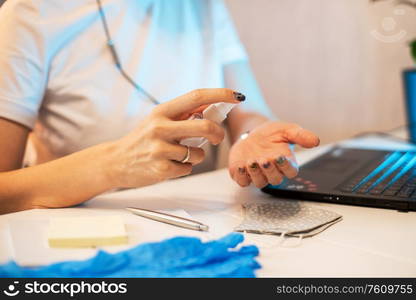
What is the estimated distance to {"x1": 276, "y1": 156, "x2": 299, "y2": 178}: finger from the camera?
28.0 inches

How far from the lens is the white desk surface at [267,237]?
541 millimetres

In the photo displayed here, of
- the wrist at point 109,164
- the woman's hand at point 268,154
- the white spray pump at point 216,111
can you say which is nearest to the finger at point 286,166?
Answer: the woman's hand at point 268,154

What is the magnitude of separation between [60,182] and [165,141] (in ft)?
0.62

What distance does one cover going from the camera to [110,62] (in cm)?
102

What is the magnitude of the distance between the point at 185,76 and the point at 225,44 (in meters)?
0.17

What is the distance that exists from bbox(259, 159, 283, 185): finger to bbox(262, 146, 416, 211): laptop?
0.05m

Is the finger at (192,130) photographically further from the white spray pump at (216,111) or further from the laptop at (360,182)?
the laptop at (360,182)

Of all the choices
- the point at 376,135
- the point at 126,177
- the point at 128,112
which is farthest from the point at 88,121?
the point at 376,135

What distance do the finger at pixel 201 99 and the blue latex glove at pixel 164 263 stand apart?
20 cm

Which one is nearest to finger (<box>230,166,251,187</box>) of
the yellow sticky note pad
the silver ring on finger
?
the silver ring on finger

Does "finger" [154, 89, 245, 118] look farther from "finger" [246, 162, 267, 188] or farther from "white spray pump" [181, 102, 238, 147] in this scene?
"finger" [246, 162, 267, 188]

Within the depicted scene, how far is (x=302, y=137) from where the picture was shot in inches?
30.4

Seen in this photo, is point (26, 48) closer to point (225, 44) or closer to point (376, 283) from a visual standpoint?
point (225, 44)

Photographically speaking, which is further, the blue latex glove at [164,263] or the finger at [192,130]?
the finger at [192,130]
